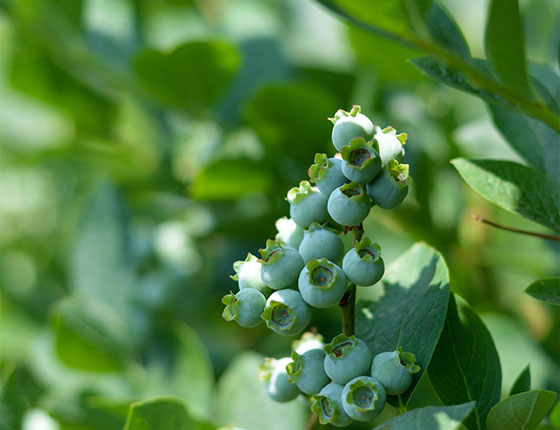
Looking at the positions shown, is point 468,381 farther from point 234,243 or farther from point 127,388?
point 234,243

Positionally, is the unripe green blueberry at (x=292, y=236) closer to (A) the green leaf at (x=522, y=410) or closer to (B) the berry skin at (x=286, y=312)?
(B) the berry skin at (x=286, y=312)

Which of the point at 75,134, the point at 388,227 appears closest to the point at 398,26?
the point at 388,227

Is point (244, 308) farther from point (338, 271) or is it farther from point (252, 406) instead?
point (252, 406)

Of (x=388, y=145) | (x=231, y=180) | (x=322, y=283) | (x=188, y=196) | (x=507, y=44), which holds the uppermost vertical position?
(x=507, y=44)

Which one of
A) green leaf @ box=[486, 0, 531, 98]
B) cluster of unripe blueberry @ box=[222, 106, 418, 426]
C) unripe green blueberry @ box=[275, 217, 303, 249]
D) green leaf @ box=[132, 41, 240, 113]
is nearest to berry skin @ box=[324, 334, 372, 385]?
cluster of unripe blueberry @ box=[222, 106, 418, 426]

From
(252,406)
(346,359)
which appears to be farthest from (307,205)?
(252,406)

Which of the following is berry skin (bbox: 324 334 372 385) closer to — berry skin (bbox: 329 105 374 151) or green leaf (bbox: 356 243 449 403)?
green leaf (bbox: 356 243 449 403)

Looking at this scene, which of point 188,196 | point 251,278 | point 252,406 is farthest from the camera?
point 188,196
